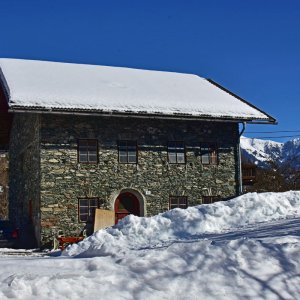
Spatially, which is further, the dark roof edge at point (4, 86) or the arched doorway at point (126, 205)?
the arched doorway at point (126, 205)

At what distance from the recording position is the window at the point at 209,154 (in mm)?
20906

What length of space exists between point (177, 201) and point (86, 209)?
11.6 ft

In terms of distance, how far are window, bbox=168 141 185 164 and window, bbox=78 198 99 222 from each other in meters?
3.47

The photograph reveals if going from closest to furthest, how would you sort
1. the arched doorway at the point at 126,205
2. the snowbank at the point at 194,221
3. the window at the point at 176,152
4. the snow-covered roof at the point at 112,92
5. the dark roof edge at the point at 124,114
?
the snowbank at the point at 194,221, the dark roof edge at the point at 124,114, the snow-covered roof at the point at 112,92, the arched doorway at the point at 126,205, the window at the point at 176,152

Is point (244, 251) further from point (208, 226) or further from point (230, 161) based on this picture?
point (230, 161)

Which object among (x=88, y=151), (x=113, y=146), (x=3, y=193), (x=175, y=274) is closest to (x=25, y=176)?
(x=88, y=151)

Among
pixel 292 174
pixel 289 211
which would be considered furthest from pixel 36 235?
pixel 292 174

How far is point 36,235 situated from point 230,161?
7.97m

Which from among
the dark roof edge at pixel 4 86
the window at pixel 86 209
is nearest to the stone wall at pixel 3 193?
the dark roof edge at pixel 4 86

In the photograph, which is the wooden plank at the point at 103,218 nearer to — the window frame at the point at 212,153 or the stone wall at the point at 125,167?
the stone wall at the point at 125,167

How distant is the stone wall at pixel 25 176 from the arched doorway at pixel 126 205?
3.00 metres

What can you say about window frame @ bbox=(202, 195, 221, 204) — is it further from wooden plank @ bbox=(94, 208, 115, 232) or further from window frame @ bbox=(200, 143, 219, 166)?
wooden plank @ bbox=(94, 208, 115, 232)

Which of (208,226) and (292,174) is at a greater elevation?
(292,174)

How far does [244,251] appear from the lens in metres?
7.29
